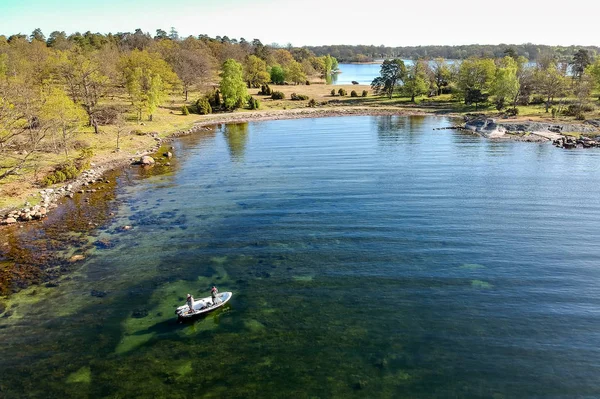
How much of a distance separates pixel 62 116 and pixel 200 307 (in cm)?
5085

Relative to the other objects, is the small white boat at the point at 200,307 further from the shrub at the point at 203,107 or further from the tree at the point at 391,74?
the tree at the point at 391,74

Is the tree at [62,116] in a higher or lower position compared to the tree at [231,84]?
lower

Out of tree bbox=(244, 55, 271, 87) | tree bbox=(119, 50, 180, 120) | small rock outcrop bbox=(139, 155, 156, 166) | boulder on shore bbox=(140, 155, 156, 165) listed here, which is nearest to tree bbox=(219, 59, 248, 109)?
tree bbox=(119, 50, 180, 120)

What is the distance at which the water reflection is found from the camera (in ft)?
256

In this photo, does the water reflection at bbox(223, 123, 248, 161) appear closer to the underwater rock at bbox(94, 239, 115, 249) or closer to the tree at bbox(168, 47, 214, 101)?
the tree at bbox(168, 47, 214, 101)

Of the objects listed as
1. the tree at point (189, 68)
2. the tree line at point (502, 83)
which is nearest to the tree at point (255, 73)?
the tree at point (189, 68)

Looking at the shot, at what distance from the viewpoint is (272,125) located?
112 metres

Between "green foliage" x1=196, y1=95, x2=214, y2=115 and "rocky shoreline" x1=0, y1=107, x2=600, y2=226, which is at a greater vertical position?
"green foliage" x1=196, y1=95, x2=214, y2=115

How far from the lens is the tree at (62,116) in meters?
60.1

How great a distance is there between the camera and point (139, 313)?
2895 centimetres

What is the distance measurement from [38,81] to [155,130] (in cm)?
2620

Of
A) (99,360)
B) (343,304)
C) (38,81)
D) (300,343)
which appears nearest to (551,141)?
(343,304)

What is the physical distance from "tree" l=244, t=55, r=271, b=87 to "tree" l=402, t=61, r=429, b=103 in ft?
195

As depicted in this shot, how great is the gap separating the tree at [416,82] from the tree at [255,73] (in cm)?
5951
